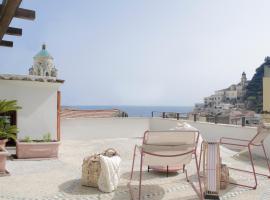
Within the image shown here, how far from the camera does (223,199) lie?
5008 millimetres

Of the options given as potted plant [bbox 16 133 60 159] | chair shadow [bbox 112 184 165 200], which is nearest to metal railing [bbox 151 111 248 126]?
chair shadow [bbox 112 184 165 200]

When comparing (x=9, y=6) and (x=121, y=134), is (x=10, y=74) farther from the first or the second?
(x=9, y=6)

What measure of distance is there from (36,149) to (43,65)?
8.94 m

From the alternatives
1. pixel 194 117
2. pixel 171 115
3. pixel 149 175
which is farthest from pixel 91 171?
pixel 171 115

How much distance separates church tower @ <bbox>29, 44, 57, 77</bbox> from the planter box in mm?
7612

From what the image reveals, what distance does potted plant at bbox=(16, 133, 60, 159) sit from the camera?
340 inches

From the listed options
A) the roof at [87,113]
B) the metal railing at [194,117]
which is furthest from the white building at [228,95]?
the metal railing at [194,117]

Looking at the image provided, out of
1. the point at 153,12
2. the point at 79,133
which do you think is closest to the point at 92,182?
the point at 153,12

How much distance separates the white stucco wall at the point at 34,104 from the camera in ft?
33.5

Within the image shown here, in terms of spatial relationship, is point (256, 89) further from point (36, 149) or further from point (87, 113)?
point (36, 149)

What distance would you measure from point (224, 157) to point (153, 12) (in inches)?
215

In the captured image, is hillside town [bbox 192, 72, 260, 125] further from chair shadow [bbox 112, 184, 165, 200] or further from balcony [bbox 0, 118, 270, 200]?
chair shadow [bbox 112, 184, 165, 200]

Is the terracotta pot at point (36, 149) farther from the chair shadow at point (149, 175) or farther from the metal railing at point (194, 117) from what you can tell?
the metal railing at point (194, 117)

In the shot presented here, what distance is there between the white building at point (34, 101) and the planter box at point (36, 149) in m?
1.67
